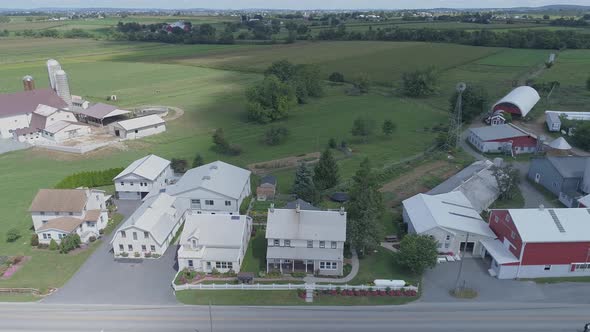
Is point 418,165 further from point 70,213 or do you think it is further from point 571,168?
point 70,213

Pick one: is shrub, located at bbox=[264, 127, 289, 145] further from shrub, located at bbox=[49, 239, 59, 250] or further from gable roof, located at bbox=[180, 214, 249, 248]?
shrub, located at bbox=[49, 239, 59, 250]

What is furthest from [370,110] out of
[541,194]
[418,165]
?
[541,194]

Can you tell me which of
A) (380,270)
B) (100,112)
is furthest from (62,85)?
(380,270)

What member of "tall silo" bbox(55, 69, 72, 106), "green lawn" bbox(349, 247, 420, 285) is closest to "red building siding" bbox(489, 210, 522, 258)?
"green lawn" bbox(349, 247, 420, 285)

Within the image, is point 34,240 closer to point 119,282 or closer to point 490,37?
point 119,282

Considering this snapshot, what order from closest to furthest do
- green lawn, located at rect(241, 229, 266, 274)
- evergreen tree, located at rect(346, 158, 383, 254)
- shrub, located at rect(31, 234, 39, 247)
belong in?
green lawn, located at rect(241, 229, 266, 274), evergreen tree, located at rect(346, 158, 383, 254), shrub, located at rect(31, 234, 39, 247)

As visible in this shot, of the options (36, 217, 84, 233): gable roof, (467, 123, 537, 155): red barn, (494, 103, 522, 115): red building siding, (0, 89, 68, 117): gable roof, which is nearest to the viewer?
(36, 217, 84, 233): gable roof
